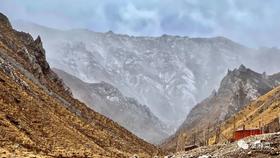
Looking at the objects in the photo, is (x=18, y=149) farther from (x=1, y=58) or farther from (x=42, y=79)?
(x=42, y=79)

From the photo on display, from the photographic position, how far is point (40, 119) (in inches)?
2805

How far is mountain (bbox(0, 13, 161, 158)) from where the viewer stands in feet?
195

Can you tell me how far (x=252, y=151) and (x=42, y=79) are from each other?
73.1 metres

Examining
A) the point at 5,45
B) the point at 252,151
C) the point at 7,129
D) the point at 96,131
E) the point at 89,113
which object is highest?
the point at 5,45

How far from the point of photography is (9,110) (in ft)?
219

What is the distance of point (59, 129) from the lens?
2808 inches

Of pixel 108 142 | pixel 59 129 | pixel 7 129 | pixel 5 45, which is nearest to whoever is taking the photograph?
pixel 7 129

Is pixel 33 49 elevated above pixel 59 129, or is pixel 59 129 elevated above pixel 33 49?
pixel 33 49

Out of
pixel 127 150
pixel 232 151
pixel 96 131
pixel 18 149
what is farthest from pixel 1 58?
pixel 232 151

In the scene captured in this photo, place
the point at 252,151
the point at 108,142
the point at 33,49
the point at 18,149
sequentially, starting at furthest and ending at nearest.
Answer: the point at 33,49 < the point at 108,142 < the point at 18,149 < the point at 252,151

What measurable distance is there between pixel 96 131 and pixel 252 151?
5464 centimetres

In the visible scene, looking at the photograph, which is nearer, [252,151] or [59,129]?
[252,151]

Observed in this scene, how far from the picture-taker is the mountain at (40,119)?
5950 centimetres

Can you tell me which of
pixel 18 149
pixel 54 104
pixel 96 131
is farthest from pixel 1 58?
pixel 18 149
